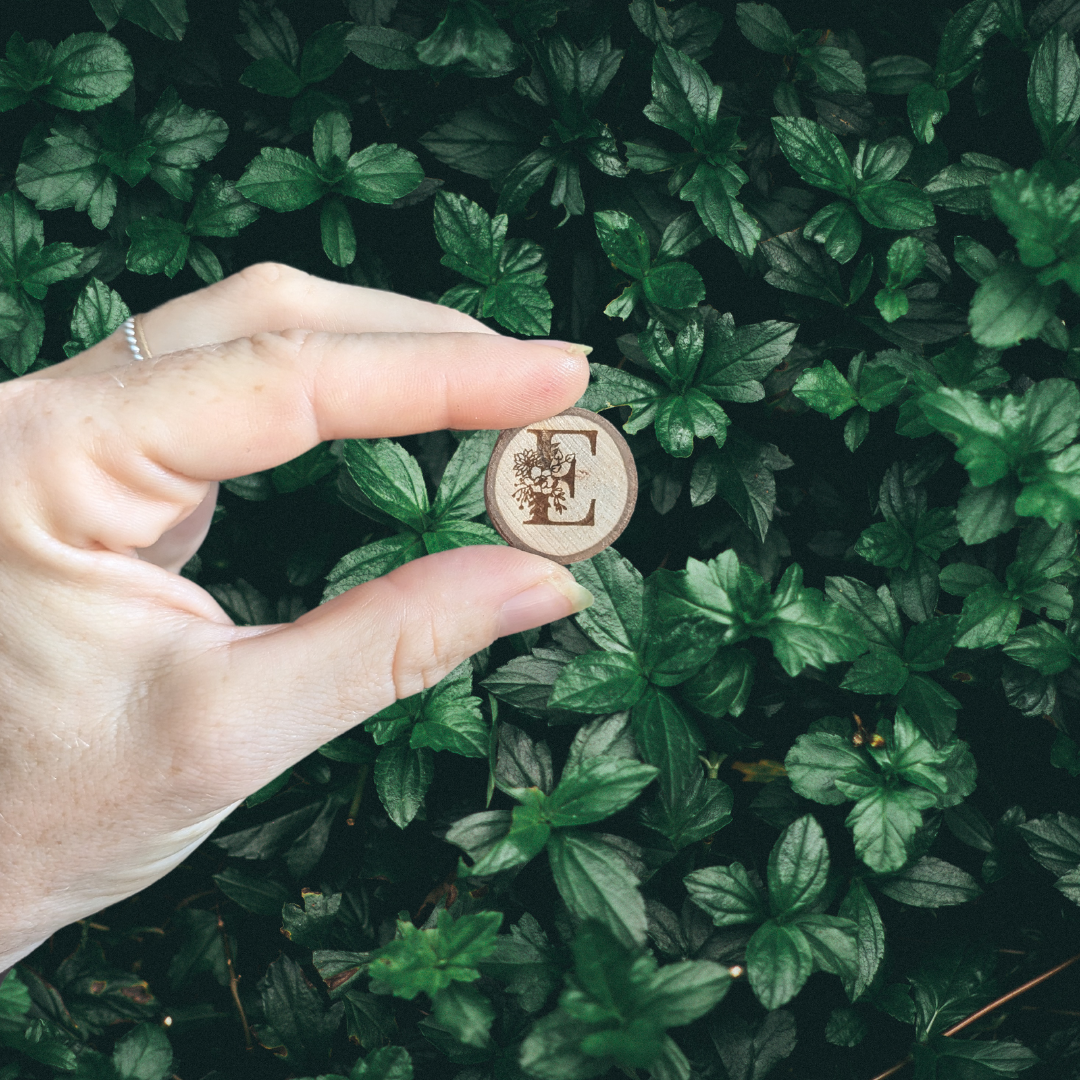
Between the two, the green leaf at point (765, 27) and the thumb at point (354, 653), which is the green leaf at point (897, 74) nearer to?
the green leaf at point (765, 27)

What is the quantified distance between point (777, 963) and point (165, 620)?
1.02 meters

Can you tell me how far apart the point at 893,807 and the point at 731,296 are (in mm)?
925

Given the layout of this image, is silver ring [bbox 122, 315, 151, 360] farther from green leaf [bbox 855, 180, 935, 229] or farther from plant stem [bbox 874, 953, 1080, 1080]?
plant stem [bbox 874, 953, 1080, 1080]

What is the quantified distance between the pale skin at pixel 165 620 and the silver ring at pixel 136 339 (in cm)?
24

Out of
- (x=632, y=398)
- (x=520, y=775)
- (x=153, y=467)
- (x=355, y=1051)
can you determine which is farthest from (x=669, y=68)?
(x=355, y=1051)

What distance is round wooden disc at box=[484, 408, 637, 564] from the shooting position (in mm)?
1526

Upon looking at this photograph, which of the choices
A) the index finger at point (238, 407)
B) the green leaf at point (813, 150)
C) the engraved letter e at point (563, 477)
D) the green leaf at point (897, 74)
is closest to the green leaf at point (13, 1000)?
the index finger at point (238, 407)

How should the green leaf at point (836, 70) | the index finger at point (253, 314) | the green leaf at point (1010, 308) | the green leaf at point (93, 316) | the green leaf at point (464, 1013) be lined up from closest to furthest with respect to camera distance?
the green leaf at point (464, 1013) → the green leaf at point (1010, 308) → the green leaf at point (836, 70) → the index finger at point (253, 314) → the green leaf at point (93, 316)

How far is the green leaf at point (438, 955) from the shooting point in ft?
3.97

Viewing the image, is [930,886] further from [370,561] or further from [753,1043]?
[370,561]

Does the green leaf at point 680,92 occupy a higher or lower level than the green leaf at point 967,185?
higher

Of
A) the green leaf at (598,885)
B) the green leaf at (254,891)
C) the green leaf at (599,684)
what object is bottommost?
the green leaf at (254,891)

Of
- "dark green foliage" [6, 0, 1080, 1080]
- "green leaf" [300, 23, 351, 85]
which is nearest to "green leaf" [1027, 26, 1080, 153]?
"dark green foliage" [6, 0, 1080, 1080]

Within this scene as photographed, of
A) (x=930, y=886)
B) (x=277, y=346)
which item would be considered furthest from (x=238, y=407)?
(x=930, y=886)
